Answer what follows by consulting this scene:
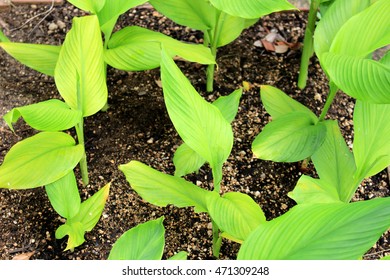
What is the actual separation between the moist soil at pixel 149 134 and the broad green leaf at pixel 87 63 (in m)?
0.26

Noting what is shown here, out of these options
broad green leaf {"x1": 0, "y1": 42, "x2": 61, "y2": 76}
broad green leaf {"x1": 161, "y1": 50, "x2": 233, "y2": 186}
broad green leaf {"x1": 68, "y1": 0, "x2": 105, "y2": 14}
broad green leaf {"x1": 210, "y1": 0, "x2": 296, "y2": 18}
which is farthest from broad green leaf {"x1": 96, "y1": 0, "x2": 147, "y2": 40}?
broad green leaf {"x1": 161, "y1": 50, "x2": 233, "y2": 186}

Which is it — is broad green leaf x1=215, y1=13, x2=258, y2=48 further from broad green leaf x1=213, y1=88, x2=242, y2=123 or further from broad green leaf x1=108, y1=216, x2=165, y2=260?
broad green leaf x1=108, y1=216, x2=165, y2=260

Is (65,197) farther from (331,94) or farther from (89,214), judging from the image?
(331,94)

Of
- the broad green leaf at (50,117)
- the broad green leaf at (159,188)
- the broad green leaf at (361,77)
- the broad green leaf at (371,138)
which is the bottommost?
the broad green leaf at (159,188)

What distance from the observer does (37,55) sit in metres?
1.59

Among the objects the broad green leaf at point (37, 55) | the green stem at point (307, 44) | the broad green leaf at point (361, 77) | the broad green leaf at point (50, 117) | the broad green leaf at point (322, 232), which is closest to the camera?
the broad green leaf at point (322, 232)


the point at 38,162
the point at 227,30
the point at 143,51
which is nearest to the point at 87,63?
the point at 143,51

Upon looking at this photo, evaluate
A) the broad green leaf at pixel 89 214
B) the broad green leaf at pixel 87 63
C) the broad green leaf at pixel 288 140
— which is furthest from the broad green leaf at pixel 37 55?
the broad green leaf at pixel 288 140

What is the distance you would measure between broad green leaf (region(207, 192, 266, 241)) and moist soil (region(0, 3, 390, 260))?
0.25 m

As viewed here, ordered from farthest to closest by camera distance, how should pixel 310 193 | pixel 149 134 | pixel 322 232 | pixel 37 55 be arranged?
pixel 149 134, pixel 37 55, pixel 310 193, pixel 322 232

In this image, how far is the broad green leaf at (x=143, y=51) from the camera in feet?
5.00

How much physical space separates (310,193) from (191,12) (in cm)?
64

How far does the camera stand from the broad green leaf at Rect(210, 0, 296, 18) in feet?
4.52

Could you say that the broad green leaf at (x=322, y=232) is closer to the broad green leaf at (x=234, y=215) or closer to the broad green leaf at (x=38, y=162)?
the broad green leaf at (x=234, y=215)
